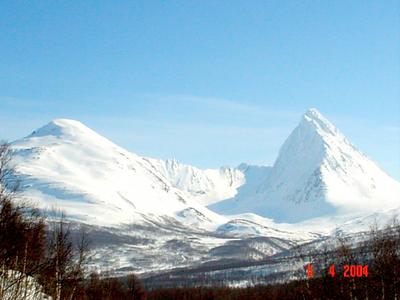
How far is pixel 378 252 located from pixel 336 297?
5.22 metres

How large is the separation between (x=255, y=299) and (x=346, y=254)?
282 ft

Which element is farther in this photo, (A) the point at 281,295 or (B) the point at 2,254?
(A) the point at 281,295

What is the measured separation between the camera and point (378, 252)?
123ft

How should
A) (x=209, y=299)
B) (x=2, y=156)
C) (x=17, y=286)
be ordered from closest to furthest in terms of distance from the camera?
(x=17, y=286) → (x=2, y=156) → (x=209, y=299)

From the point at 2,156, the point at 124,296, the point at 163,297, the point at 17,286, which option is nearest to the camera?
the point at 17,286

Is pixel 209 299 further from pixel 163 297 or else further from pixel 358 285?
pixel 358 285

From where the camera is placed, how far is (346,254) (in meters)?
35.3

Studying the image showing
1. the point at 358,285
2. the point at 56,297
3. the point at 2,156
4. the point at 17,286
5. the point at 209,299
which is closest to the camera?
the point at 17,286

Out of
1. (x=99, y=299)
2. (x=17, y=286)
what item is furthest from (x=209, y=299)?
(x=17, y=286)

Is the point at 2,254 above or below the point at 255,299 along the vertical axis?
above

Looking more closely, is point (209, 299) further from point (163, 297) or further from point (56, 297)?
point (56, 297)

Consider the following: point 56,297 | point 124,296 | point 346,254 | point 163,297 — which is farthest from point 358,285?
point 163,297

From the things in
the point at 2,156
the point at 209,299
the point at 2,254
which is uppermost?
the point at 2,156

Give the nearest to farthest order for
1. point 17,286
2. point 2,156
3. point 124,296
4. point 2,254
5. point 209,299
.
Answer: point 17,286
point 2,254
point 2,156
point 124,296
point 209,299
